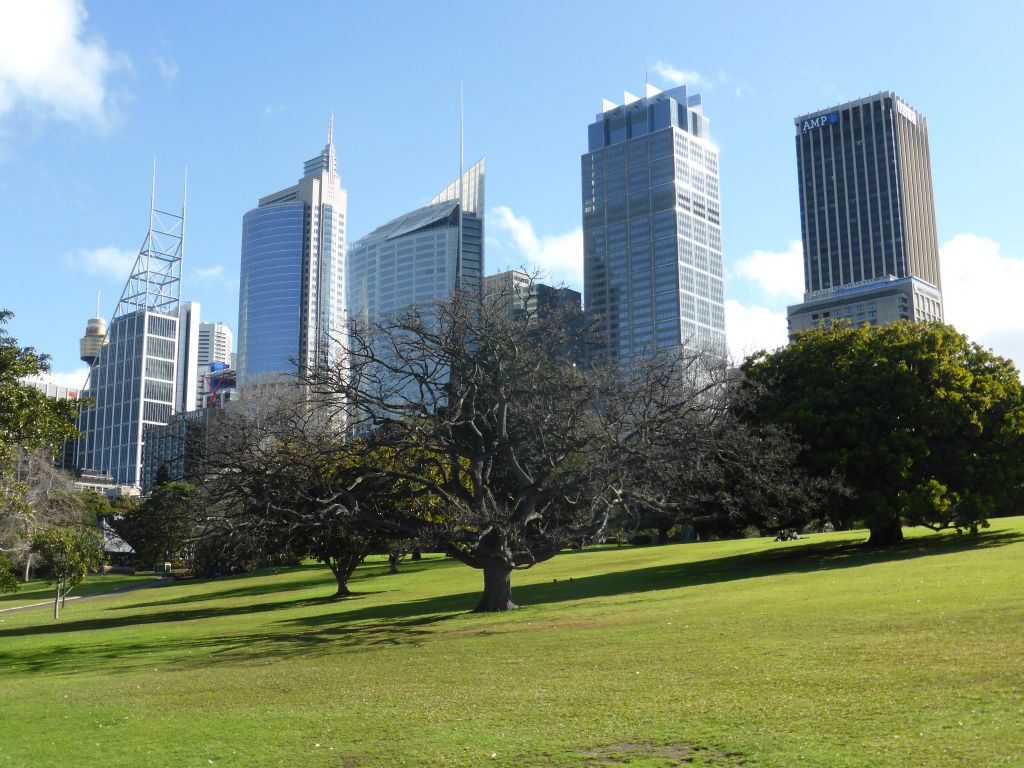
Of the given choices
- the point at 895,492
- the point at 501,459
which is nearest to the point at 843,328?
the point at 895,492

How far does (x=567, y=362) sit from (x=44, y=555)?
79.3ft

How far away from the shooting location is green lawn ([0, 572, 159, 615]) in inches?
2303

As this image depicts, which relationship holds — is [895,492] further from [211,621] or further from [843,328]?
[211,621]

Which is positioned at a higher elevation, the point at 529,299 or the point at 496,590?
the point at 529,299

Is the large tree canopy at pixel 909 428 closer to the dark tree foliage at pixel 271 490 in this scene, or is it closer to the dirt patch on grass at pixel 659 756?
the dark tree foliage at pixel 271 490

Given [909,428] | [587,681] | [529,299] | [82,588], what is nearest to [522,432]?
[529,299]

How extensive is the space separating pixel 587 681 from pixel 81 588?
6133 cm

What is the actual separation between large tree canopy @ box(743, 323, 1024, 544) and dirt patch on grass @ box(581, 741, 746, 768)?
80.4 ft

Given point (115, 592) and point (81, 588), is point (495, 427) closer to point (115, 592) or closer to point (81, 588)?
point (115, 592)

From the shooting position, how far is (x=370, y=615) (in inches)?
1257

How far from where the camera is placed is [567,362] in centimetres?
3025

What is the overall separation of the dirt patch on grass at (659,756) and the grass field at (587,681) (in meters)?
0.04

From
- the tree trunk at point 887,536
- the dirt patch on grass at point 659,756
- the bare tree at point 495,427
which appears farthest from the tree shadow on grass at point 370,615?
the dirt patch on grass at point 659,756

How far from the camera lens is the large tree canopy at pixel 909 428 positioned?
33.9m
